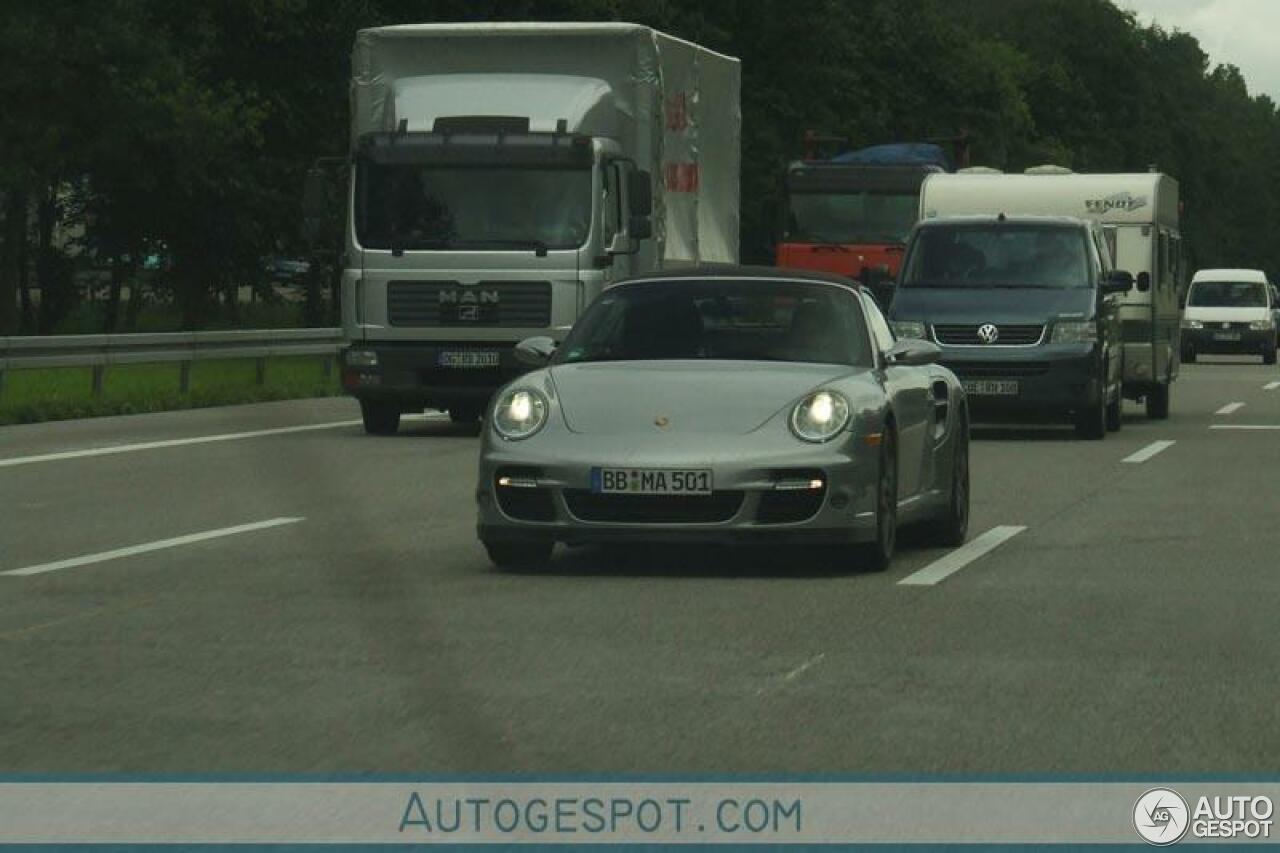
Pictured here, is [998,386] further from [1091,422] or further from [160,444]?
[160,444]

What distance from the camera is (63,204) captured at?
61.7m

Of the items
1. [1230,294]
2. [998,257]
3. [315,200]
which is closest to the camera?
[315,200]

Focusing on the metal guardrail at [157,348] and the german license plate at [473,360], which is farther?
the metal guardrail at [157,348]

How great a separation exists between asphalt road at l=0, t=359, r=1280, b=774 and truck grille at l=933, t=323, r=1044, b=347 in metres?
7.79

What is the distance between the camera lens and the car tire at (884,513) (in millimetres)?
12969

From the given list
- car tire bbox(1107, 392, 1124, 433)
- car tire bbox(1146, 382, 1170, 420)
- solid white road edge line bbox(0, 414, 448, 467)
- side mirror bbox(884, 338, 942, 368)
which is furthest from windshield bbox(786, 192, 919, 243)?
side mirror bbox(884, 338, 942, 368)

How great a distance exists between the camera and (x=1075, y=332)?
85.1ft

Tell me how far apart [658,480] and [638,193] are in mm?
13023

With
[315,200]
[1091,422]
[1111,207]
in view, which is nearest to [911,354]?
[1091,422]

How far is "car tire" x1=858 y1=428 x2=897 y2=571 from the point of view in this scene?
1297 centimetres

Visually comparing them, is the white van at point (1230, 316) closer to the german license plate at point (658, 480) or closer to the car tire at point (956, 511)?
the car tire at point (956, 511)

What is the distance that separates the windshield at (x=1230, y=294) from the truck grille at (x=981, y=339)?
1355 inches

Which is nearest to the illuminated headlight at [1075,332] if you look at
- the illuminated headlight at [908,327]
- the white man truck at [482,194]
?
the illuminated headlight at [908,327]

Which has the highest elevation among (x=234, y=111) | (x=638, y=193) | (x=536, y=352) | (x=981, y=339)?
(x=234, y=111)
